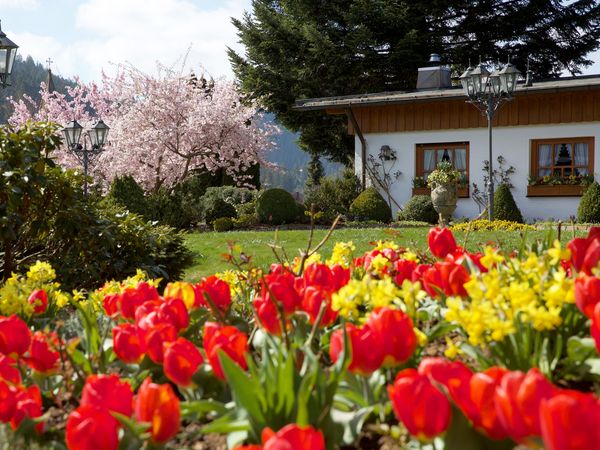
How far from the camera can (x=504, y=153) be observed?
805 inches

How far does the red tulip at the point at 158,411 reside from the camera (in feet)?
4.02

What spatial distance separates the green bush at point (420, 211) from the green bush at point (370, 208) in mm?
511

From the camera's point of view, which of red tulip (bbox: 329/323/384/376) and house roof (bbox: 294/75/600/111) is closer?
red tulip (bbox: 329/323/384/376)

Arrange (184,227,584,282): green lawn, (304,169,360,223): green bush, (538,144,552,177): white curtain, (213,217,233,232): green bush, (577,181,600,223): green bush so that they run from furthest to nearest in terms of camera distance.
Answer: (304,169,360,223): green bush, (538,144,552,177): white curtain, (213,217,233,232): green bush, (577,181,600,223): green bush, (184,227,584,282): green lawn

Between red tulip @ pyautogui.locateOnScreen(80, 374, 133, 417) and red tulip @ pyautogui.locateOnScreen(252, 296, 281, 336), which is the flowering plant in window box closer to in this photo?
red tulip @ pyautogui.locateOnScreen(252, 296, 281, 336)

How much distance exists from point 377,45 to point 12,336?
2703cm

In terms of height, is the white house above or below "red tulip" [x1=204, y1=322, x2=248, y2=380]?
above

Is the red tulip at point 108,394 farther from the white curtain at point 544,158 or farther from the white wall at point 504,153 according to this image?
the white curtain at point 544,158

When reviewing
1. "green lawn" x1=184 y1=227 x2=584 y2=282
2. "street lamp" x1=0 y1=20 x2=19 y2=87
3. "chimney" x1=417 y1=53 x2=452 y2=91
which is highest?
"chimney" x1=417 y1=53 x2=452 y2=91

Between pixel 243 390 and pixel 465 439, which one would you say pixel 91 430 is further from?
pixel 465 439

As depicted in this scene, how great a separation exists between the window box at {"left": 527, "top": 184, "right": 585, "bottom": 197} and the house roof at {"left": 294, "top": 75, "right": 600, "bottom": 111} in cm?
264

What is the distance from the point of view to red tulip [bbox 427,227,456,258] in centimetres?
256

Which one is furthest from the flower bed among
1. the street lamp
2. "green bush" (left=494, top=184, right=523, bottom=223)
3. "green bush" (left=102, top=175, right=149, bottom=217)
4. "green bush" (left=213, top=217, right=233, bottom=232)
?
"green bush" (left=494, top=184, right=523, bottom=223)

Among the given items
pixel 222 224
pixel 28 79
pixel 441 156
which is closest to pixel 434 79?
pixel 441 156
